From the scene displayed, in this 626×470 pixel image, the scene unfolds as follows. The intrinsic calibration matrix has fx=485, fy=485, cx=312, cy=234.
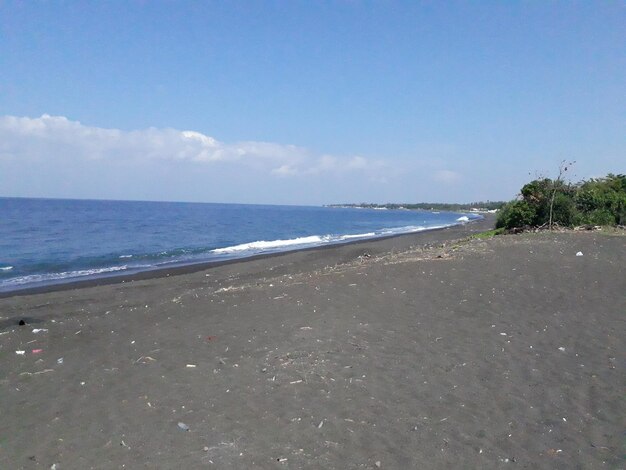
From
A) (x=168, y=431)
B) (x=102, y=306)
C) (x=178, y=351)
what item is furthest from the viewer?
(x=102, y=306)

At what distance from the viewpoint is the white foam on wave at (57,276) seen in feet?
71.4

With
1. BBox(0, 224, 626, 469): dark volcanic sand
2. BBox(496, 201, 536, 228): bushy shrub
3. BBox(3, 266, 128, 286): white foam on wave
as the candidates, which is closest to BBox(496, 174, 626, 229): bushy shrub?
BBox(496, 201, 536, 228): bushy shrub

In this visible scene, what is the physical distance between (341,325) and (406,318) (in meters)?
1.38

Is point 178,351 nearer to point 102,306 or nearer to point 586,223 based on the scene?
point 102,306

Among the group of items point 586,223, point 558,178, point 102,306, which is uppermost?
point 558,178

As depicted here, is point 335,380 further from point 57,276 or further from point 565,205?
point 565,205

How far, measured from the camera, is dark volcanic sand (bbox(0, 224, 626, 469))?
4832 mm

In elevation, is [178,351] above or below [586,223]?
below

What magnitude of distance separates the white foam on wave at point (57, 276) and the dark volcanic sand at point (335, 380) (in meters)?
10.7

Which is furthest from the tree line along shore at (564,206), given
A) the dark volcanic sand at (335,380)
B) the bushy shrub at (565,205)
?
the dark volcanic sand at (335,380)

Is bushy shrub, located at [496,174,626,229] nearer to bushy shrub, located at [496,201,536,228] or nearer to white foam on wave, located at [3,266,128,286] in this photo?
bushy shrub, located at [496,201,536,228]

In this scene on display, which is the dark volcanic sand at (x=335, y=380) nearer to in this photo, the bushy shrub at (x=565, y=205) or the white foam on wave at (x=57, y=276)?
the white foam on wave at (x=57, y=276)

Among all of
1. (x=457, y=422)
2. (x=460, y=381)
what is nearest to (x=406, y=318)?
(x=460, y=381)

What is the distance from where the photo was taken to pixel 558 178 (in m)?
26.9
